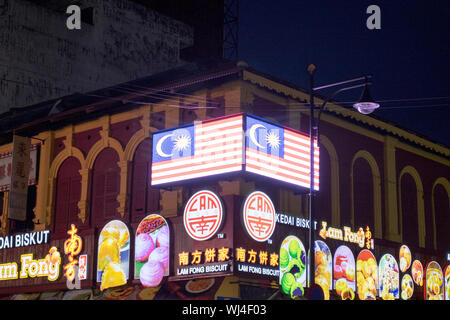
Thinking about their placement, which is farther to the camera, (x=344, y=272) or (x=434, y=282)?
(x=434, y=282)

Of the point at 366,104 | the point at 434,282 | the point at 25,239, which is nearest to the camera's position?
the point at 366,104

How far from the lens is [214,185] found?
91.0 ft

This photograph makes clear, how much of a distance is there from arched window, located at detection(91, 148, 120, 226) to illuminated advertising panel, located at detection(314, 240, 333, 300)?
25.7 ft

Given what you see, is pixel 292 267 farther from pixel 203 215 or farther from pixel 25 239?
pixel 25 239

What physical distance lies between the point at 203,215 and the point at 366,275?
845 cm

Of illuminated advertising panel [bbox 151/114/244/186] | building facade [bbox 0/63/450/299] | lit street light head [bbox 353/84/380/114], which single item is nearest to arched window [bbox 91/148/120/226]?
building facade [bbox 0/63/450/299]

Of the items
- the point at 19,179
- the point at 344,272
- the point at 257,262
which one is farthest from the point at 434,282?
the point at 19,179

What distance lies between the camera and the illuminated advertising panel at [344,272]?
30.5 m

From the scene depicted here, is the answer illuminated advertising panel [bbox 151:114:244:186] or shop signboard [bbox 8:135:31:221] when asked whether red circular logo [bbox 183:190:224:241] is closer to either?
illuminated advertising panel [bbox 151:114:244:186]

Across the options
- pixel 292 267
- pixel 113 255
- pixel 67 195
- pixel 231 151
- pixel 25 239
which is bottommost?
pixel 292 267

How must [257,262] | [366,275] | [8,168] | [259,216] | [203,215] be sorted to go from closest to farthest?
[257,262] → [203,215] → [259,216] → [366,275] → [8,168]

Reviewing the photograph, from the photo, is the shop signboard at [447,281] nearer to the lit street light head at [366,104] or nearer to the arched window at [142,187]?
the arched window at [142,187]

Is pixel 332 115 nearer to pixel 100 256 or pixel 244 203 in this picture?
pixel 244 203

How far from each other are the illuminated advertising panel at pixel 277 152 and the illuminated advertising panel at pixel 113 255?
19.7 ft
